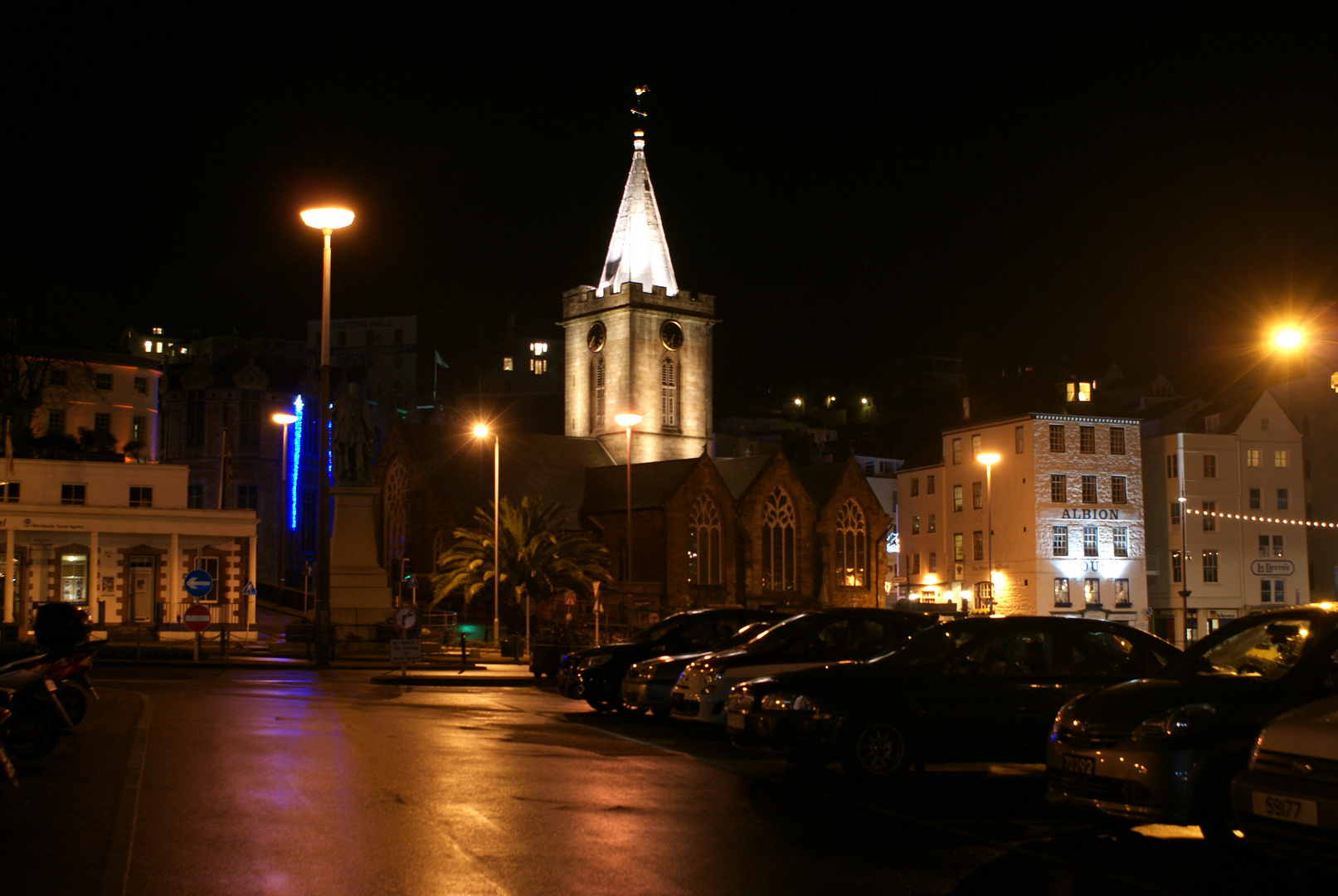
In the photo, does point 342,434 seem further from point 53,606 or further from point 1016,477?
point 1016,477

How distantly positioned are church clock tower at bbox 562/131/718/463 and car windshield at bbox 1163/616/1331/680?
6626cm

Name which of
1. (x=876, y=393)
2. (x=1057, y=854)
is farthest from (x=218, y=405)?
(x=1057, y=854)

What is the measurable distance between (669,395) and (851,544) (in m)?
13.2

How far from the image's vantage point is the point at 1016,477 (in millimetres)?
70438

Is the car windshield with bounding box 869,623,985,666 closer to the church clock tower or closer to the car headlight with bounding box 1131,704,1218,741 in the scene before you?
the car headlight with bounding box 1131,704,1218,741

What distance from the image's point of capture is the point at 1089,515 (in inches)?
2751

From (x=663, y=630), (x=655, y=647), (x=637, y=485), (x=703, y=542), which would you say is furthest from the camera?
(x=637, y=485)

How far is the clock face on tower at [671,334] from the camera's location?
263 feet

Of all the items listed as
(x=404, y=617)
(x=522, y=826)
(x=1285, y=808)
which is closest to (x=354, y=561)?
(x=404, y=617)

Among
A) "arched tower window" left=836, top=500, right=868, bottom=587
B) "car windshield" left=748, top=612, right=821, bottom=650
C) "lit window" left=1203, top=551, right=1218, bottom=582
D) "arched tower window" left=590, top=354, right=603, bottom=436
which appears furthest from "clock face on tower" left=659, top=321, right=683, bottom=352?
"car windshield" left=748, top=612, right=821, bottom=650

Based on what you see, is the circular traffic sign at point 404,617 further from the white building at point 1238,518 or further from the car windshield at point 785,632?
the white building at point 1238,518

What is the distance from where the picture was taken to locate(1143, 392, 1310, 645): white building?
70.2 metres

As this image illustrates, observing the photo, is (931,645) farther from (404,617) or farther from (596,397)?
(596,397)

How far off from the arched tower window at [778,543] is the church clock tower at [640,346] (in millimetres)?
7046
